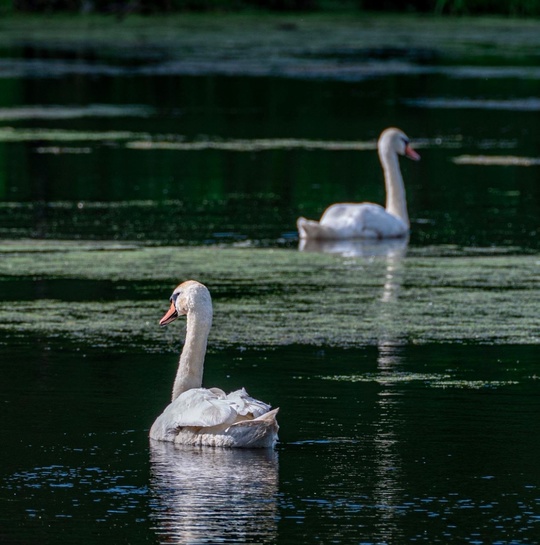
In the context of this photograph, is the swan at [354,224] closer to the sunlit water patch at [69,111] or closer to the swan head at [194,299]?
the swan head at [194,299]

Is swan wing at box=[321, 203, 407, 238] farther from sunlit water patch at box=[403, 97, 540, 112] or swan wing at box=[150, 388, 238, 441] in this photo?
sunlit water patch at box=[403, 97, 540, 112]

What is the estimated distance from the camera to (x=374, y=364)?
8508 mm

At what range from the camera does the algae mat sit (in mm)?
9297

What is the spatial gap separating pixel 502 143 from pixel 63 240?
341 inches

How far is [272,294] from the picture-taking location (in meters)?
10.5

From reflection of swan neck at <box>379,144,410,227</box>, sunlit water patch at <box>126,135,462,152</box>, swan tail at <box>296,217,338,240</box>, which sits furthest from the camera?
sunlit water patch at <box>126,135,462,152</box>

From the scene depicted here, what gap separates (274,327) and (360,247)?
379 centimetres

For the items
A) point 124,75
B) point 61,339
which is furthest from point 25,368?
point 124,75

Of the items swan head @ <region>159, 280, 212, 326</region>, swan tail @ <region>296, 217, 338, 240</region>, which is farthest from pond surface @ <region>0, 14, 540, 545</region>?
swan head @ <region>159, 280, 212, 326</region>

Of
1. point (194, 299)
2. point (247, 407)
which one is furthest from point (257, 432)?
point (194, 299)

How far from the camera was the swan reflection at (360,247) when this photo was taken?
1270 cm

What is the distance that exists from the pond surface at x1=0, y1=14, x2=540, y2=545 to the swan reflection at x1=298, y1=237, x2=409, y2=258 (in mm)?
71

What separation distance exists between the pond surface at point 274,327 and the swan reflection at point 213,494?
12 mm

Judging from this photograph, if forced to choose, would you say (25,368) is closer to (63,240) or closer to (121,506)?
(121,506)
